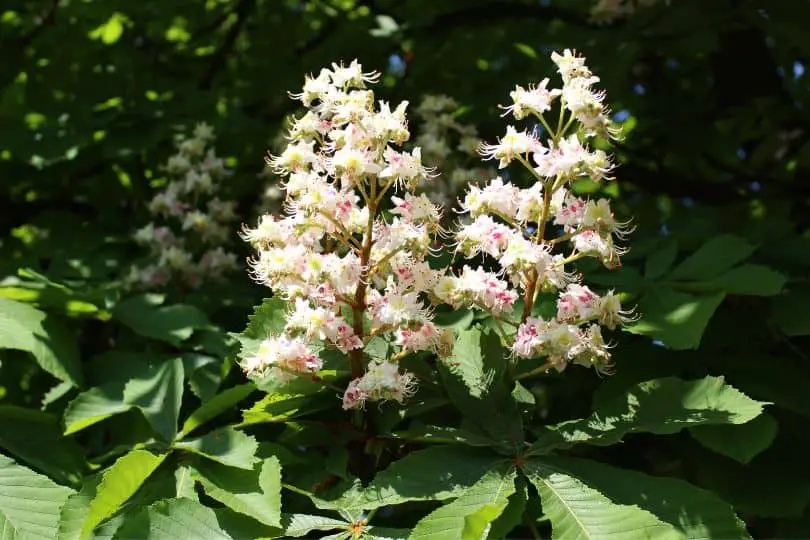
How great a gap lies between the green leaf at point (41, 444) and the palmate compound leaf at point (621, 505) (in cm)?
113

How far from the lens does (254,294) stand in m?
2.98

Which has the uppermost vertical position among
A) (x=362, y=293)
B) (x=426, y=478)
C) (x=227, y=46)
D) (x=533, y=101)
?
(x=227, y=46)

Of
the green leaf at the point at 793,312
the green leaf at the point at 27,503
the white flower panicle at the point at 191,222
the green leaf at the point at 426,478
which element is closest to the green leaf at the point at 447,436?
the green leaf at the point at 426,478

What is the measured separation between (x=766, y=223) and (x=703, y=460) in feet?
3.10

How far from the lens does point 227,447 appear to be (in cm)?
191

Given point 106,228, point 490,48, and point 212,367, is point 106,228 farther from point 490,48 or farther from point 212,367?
point 490,48

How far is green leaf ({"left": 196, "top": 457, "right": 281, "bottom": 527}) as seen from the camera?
1.72 metres

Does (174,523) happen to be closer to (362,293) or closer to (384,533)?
(384,533)

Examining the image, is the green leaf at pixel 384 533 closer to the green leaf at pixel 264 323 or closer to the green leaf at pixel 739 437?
the green leaf at pixel 264 323

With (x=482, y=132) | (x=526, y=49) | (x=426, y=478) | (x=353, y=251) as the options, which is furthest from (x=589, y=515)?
(x=526, y=49)

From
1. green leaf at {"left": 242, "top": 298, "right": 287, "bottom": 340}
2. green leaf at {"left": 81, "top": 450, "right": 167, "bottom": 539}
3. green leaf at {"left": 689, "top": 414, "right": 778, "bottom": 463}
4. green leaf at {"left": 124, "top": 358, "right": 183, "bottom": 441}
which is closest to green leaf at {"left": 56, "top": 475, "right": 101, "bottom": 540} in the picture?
green leaf at {"left": 81, "top": 450, "right": 167, "bottom": 539}

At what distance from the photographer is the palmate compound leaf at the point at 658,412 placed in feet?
5.76

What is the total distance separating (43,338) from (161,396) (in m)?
0.43

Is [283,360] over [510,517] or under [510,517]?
over
